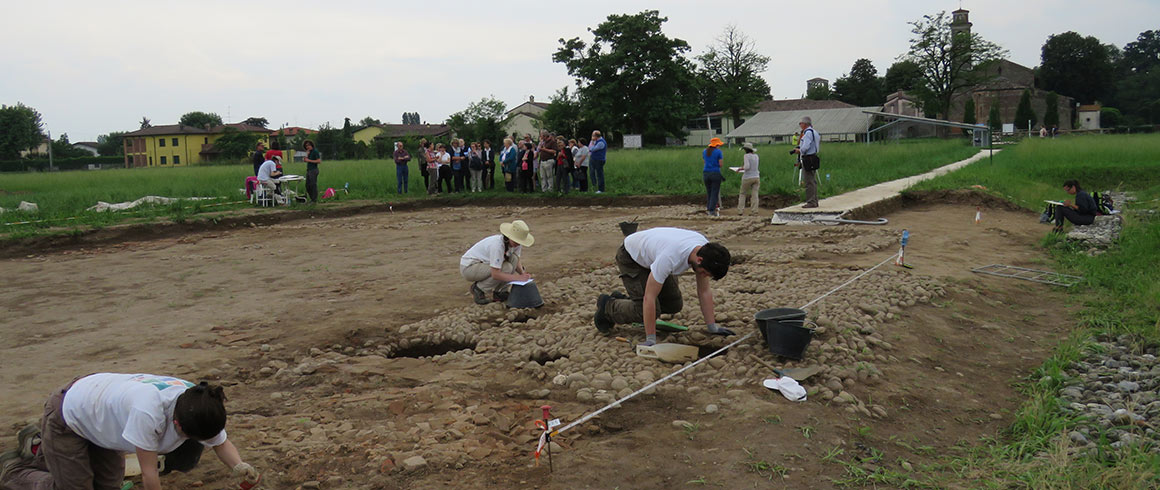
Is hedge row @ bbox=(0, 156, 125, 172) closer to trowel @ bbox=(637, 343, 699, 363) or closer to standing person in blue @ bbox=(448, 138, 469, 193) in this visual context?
standing person in blue @ bbox=(448, 138, 469, 193)

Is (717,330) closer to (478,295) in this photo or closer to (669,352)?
(669,352)

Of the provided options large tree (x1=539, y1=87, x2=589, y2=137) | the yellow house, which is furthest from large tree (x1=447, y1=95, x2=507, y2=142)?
the yellow house

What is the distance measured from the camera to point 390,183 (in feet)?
71.8

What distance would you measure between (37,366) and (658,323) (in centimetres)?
478

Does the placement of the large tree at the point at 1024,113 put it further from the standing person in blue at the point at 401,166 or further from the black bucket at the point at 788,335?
the black bucket at the point at 788,335

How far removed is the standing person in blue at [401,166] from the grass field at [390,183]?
12.3 inches

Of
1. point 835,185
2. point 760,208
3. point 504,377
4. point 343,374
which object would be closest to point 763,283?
point 504,377

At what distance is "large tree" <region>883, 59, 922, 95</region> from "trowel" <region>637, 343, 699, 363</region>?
67.8 m

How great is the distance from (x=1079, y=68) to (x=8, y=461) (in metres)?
97.8

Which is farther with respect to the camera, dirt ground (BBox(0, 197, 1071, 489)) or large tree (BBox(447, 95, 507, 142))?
large tree (BBox(447, 95, 507, 142))

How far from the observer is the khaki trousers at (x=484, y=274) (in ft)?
24.3

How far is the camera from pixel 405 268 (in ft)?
32.9

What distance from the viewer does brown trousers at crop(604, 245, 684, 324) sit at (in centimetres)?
596

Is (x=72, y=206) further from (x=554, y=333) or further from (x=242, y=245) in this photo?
(x=554, y=333)
